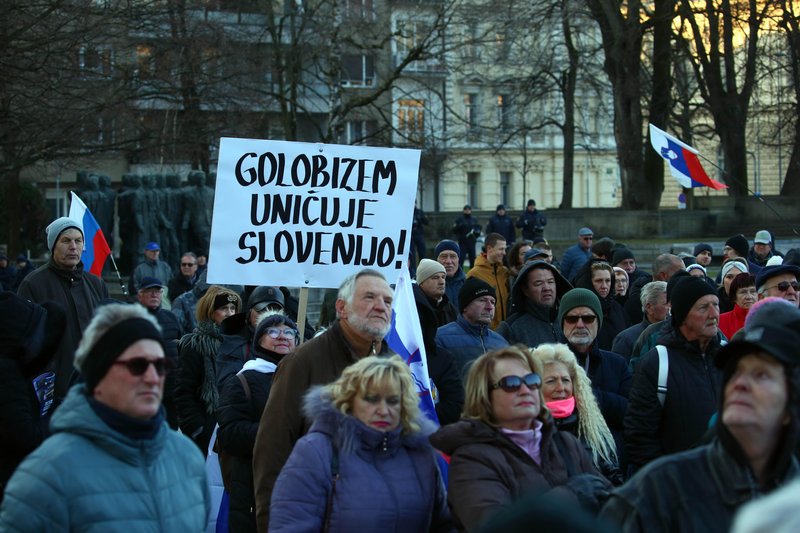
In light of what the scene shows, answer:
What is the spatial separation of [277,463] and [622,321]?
19.3 ft

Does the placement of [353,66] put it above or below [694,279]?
above

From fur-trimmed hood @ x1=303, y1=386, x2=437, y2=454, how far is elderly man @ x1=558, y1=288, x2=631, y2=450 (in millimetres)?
2221

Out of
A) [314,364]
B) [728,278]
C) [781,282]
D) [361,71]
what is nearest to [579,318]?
[781,282]

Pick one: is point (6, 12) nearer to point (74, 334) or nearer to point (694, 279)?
point (74, 334)

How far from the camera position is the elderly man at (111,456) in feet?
12.4

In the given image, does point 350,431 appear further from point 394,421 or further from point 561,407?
point 561,407

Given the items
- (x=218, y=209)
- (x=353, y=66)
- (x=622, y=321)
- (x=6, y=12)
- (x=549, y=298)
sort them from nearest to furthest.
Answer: (x=218, y=209)
(x=549, y=298)
(x=622, y=321)
(x=6, y=12)
(x=353, y=66)

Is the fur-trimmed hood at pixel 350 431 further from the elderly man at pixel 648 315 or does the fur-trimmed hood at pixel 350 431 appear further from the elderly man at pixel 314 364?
the elderly man at pixel 648 315

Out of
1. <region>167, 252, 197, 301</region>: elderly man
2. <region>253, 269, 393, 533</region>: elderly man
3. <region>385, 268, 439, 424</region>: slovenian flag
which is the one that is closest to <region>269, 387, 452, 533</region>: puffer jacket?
<region>253, 269, 393, 533</region>: elderly man

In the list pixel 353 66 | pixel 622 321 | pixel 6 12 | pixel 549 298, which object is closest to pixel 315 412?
pixel 549 298

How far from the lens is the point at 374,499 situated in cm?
479

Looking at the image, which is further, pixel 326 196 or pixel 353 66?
pixel 353 66

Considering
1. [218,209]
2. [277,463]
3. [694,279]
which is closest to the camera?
[277,463]

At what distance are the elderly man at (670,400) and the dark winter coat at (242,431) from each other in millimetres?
1876
